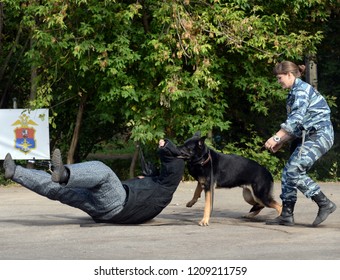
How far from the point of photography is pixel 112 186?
1104cm

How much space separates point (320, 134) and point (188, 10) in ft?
25.6

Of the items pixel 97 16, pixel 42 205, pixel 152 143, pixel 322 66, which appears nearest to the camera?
pixel 42 205

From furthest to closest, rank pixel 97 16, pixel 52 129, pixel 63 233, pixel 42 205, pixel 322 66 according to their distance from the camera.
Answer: pixel 322 66
pixel 52 129
pixel 97 16
pixel 42 205
pixel 63 233

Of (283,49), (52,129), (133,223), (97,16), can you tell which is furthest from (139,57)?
(133,223)

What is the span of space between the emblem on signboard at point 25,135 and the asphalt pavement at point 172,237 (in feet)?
19.4

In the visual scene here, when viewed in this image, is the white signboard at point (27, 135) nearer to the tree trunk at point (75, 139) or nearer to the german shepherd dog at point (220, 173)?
the tree trunk at point (75, 139)

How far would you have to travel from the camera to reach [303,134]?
1115 cm

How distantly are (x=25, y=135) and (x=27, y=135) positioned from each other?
0.13ft

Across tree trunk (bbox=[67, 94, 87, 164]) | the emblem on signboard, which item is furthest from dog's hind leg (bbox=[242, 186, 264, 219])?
tree trunk (bbox=[67, 94, 87, 164])

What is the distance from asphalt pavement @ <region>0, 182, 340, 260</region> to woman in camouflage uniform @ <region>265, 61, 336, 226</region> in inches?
17.6

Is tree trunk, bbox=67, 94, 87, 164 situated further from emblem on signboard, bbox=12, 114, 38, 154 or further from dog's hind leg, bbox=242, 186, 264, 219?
dog's hind leg, bbox=242, 186, 264, 219

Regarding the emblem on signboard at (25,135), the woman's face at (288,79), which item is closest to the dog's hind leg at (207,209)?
the woman's face at (288,79)

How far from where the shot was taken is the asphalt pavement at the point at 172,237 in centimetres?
929

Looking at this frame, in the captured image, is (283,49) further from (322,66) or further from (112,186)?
(112,186)
